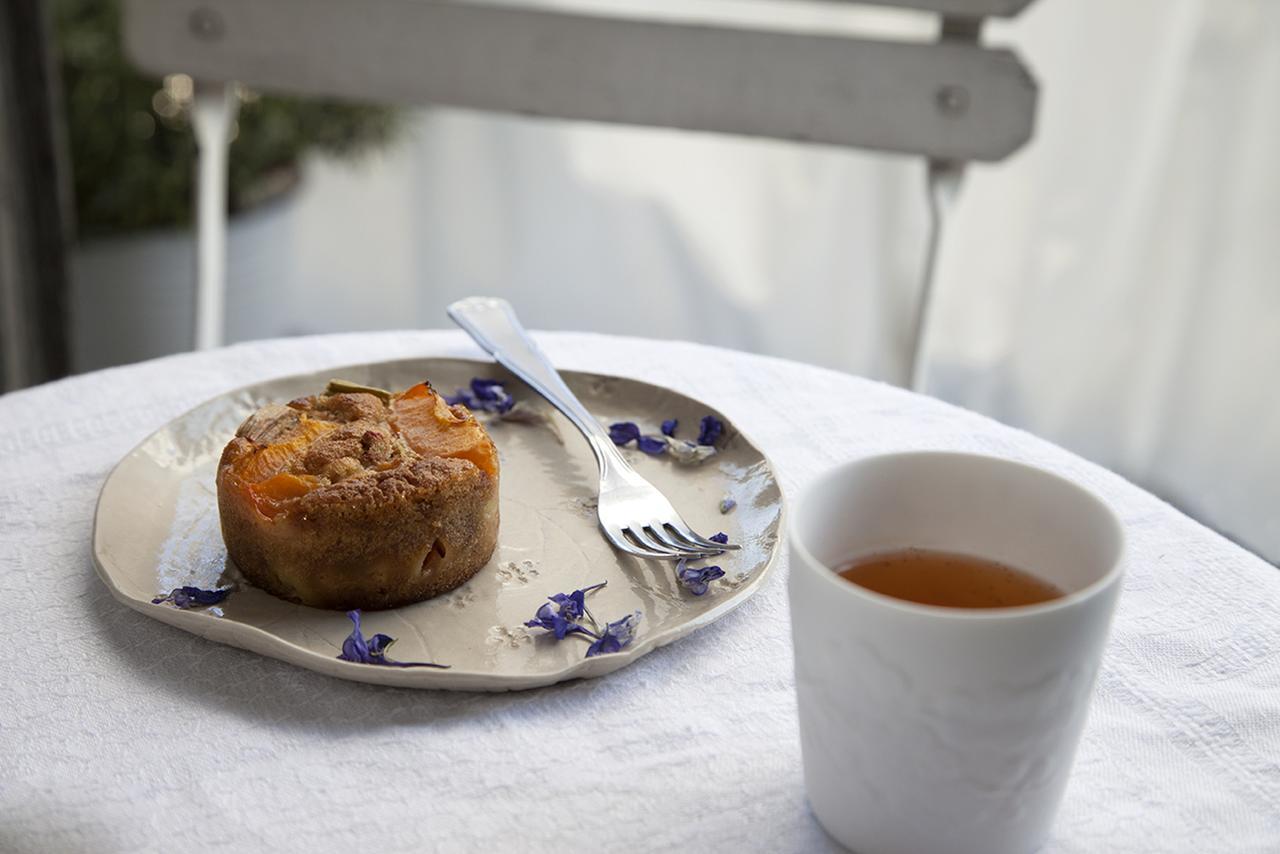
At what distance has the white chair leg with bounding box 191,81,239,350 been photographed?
2.02 metres

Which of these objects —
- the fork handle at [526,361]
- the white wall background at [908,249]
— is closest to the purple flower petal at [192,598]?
the fork handle at [526,361]

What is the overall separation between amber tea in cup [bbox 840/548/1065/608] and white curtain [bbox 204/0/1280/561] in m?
1.75

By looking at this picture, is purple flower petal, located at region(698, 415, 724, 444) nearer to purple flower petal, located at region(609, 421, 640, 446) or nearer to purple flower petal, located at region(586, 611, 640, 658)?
purple flower petal, located at region(609, 421, 640, 446)

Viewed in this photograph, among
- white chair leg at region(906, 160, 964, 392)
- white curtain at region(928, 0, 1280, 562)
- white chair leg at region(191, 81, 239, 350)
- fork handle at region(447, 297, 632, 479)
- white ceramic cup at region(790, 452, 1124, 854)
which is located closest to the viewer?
white ceramic cup at region(790, 452, 1124, 854)

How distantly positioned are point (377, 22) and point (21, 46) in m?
0.75

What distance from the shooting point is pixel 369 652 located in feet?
2.44

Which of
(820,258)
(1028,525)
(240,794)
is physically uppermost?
(1028,525)

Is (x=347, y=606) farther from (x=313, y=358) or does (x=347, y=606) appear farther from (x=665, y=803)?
(x=313, y=358)

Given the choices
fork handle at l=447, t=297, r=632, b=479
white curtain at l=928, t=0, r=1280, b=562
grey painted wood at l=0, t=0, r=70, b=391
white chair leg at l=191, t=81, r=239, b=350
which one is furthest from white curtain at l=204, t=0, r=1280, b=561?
fork handle at l=447, t=297, r=632, b=479

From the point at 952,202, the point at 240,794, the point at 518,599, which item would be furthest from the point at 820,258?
the point at 240,794

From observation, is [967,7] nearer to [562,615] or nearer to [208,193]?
[208,193]

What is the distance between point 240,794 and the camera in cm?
68

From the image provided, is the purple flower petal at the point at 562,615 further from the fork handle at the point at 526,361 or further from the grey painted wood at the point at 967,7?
the grey painted wood at the point at 967,7

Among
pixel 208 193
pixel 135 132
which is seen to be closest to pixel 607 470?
pixel 208 193
